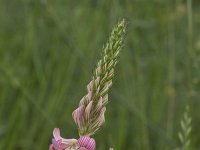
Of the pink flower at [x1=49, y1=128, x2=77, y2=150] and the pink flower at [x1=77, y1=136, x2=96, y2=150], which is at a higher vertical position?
the pink flower at [x1=49, y1=128, x2=77, y2=150]

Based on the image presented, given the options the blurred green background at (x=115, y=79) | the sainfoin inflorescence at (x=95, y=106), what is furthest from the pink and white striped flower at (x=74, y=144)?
the blurred green background at (x=115, y=79)

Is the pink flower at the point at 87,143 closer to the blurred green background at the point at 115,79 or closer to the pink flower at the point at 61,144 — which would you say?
the pink flower at the point at 61,144

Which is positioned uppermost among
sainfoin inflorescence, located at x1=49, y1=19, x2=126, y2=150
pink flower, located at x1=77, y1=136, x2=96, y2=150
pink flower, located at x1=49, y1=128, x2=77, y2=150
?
sainfoin inflorescence, located at x1=49, y1=19, x2=126, y2=150

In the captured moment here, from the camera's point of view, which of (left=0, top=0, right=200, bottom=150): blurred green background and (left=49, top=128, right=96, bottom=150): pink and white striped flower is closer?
(left=49, top=128, right=96, bottom=150): pink and white striped flower

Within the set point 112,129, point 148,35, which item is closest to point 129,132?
point 112,129

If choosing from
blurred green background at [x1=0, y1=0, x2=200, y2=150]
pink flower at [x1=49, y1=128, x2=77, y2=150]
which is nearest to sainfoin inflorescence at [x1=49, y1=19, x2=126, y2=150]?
pink flower at [x1=49, y1=128, x2=77, y2=150]

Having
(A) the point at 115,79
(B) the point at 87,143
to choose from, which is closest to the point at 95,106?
(B) the point at 87,143

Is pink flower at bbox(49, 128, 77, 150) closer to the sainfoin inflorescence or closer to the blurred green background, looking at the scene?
the sainfoin inflorescence

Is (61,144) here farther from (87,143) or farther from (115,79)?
(115,79)

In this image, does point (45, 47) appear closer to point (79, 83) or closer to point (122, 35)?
point (79, 83)
